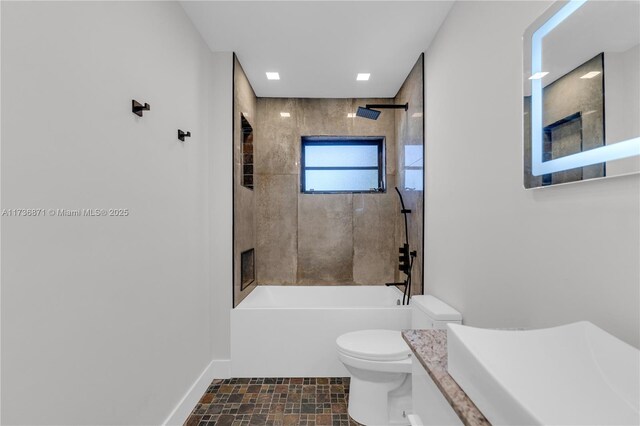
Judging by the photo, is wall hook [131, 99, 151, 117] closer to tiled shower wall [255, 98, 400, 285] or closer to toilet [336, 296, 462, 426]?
toilet [336, 296, 462, 426]

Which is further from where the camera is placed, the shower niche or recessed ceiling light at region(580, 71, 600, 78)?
the shower niche

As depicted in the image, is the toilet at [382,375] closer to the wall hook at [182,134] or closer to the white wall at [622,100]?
the white wall at [622,100]

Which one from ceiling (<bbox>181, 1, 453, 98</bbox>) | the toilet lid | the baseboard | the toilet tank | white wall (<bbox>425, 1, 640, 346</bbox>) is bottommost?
the baseboard

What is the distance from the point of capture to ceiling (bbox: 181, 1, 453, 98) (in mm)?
2086

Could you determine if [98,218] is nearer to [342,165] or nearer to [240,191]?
[240,191]

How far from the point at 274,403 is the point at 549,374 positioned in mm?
1912

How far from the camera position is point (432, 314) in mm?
2023

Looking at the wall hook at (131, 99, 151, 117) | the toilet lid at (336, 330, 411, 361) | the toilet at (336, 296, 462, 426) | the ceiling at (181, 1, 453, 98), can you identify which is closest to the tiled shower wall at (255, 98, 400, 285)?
the ceiling at (181, 1, 453, 98)

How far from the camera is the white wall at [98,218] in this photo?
3.31 ft

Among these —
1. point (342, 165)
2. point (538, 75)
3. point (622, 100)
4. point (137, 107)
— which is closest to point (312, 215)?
point (342, 165)

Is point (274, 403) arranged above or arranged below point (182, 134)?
below

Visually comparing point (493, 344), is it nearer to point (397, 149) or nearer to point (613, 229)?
point (613, 229)

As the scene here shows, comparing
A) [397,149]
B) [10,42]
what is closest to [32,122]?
[10,42]

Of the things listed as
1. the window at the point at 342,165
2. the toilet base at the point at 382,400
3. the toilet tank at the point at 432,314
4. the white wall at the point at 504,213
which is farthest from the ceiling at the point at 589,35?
the window at the point at 342,165
